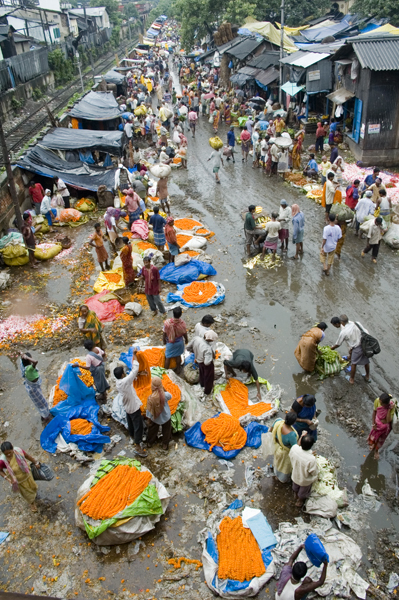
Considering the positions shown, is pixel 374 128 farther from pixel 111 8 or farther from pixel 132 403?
pixel 111 8

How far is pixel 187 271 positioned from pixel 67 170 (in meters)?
7.32

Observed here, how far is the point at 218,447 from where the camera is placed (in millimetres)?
6180

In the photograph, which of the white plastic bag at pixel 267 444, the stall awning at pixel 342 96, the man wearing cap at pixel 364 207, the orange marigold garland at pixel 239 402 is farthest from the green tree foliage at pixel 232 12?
the white plastic bag at pixel 267 444

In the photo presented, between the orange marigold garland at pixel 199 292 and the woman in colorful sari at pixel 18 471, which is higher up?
the woman in colorful sari at pixel 18 471

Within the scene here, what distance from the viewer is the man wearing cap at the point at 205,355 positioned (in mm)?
6625

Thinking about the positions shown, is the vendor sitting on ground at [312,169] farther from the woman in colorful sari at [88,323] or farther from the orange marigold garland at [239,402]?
the woman in colorful sari at [88,323]

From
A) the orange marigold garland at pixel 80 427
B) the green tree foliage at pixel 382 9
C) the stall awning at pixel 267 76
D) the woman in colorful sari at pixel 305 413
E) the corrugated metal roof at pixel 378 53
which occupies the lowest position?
the orange marigold garland at pixel 80 427

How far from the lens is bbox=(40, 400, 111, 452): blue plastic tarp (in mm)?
6289

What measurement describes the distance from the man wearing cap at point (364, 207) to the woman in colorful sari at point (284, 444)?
7.40 m

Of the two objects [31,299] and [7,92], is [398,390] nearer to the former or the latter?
[31,299]

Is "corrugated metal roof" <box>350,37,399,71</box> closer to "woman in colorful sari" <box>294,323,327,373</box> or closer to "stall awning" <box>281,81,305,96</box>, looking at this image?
"stall awning" <box>281,81,305,96</box>

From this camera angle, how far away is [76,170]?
1516 centimetres

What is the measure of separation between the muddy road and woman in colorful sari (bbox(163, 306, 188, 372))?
1010 mm

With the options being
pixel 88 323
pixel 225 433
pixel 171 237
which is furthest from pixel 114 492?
pixel 171 237
